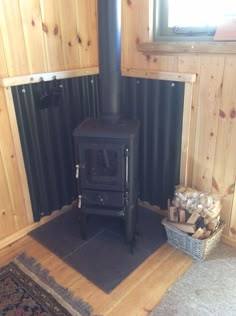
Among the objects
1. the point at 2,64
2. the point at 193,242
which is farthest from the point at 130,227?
the point at 2,64

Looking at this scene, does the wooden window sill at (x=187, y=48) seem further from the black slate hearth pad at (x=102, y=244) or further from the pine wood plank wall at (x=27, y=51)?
the black slate hearth pad at (x=102, y=244)

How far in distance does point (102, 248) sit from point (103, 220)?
305 millimetres

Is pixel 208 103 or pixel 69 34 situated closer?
pixel 208 103

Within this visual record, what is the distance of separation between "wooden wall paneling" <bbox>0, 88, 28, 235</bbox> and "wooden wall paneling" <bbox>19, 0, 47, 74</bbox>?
29 cm

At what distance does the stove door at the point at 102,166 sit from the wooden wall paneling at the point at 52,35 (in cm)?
62

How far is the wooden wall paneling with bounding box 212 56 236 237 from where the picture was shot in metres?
1.67

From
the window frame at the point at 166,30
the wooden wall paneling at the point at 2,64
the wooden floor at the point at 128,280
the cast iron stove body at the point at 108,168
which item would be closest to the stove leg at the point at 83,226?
the cast iron stove body at the point at 108,168

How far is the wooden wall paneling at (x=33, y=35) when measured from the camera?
173 cm

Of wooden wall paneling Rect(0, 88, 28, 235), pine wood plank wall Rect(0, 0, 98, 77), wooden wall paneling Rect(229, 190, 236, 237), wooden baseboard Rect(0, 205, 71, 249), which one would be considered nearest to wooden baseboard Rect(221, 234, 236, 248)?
wooden wall paneling Rect(229, 190, 236, 237)

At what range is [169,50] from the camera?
1834 millimetres

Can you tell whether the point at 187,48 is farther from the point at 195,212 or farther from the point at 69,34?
the point at 195,212

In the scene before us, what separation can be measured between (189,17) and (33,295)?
1.90m

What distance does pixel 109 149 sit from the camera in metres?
1.75

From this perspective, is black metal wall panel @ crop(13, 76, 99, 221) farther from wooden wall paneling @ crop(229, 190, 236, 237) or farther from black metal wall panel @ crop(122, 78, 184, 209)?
wooden wall paneling @ crop(229, 190, 236, 237)
